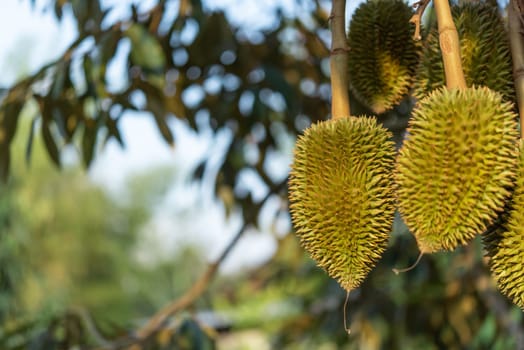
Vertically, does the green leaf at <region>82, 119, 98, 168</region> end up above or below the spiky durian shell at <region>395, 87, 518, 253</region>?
above

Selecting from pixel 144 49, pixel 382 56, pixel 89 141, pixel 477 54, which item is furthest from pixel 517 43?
pixel 89 141

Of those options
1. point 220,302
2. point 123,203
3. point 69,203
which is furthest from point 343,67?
point 123,203

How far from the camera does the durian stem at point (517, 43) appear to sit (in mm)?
881

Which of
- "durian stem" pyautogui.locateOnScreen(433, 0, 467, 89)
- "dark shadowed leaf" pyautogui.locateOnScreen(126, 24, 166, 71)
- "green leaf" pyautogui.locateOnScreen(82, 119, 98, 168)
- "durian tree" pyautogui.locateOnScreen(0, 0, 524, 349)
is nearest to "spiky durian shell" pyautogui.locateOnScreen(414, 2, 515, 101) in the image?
"durian tree" pyautogui.locateOnScreen(0, 0, 524, 349)

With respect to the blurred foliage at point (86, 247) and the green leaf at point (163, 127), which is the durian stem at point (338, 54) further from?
the blurred foliage at point (86, 247)

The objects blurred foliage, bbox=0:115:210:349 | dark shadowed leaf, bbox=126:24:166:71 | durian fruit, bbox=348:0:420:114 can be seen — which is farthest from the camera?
blurred foliage, bbox=0:115:210:349

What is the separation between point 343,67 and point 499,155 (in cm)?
25

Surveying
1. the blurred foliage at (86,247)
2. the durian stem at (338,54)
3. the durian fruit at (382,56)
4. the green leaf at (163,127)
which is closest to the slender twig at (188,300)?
the green leaf at (163,127)

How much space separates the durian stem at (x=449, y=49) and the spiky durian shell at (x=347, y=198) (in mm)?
104

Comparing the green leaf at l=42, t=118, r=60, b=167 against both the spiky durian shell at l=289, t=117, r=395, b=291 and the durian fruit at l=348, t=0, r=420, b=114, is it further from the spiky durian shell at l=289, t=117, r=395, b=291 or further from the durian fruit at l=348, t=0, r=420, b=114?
the spiky durian shell at l=289, t=117, r=395, b=291

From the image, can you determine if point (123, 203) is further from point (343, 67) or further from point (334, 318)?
point (343, 67)

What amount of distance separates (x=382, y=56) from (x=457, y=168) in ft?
1.07

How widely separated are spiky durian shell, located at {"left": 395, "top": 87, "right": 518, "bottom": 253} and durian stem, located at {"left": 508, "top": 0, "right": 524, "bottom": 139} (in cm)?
9

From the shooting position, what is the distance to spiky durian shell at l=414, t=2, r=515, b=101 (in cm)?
94
